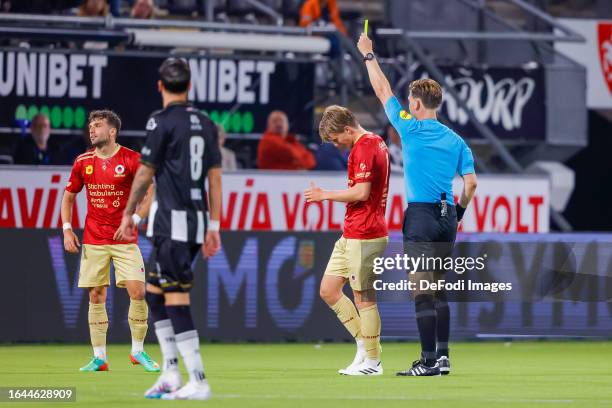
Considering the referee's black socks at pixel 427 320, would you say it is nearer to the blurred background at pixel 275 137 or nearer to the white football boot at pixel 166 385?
the white football boot at pixel 166 385

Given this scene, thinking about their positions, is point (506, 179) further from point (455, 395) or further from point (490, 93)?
point (455, 395)

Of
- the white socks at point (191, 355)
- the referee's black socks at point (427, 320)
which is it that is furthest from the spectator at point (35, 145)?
the white socks at point (191, 355)

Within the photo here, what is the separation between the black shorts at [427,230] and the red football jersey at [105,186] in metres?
2.53

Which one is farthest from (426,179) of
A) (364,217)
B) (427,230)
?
(364,217)

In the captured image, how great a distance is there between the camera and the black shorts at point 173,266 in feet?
32.1

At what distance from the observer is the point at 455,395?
34.5ft

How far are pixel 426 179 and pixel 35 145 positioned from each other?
7.43 metres

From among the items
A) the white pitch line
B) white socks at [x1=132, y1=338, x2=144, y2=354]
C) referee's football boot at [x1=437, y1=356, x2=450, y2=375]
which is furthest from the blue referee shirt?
white socks at [x1=132, y1=338, x2=144, y2=354]

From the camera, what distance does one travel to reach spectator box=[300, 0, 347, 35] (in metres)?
20.7

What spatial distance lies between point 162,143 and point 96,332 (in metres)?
3.55

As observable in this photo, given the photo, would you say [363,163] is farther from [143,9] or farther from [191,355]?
[143,9]

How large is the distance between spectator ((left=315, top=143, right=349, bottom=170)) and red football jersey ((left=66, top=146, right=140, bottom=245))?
6643mm

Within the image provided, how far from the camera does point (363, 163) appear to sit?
12.1m

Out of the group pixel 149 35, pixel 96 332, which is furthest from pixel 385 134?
pixel 96 332
